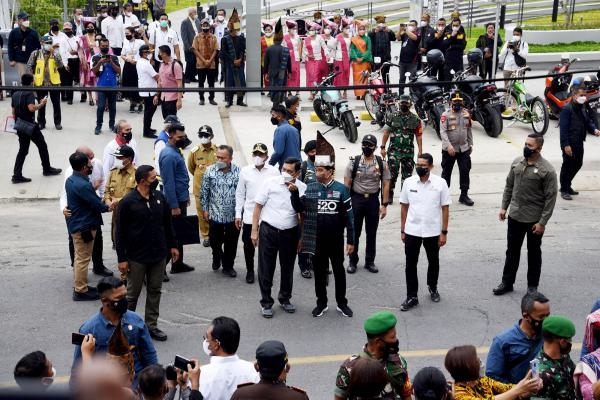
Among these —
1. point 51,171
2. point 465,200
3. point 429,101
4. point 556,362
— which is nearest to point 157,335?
point 556,362

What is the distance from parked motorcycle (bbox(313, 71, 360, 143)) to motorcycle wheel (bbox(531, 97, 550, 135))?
3.25m

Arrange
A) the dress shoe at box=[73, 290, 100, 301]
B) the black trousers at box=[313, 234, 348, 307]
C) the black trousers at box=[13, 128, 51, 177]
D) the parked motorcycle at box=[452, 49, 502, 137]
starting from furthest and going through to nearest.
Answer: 1. the parked motorcycle at box=[452, 49, 502, 137]
2. the black trousers at box=[13, 128, 51, 177]
3. the dress shoe at box=[73, 290, 100, 301]
4. the black trousers at box=[313, 234, 348, 307]

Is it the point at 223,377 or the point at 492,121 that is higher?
the point at 492,121

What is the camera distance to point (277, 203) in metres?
8.46

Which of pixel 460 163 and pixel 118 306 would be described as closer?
pixel 118 306

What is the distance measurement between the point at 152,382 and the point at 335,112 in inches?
472

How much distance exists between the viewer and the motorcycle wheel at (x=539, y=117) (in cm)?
1588

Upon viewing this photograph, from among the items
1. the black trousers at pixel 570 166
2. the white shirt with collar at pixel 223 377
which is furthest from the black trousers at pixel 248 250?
the black trousers at pixel 570 166

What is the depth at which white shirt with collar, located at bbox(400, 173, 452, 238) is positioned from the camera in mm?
8602

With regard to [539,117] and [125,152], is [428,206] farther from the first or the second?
[539,117]

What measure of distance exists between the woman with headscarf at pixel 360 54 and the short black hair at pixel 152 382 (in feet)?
50.7

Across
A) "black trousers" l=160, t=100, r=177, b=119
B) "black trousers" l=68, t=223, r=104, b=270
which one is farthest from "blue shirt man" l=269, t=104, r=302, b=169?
"black trousers" l=160, t=100, r=177, b=119

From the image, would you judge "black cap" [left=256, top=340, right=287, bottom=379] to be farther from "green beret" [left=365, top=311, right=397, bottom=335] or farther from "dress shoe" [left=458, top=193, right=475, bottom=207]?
"dress shoe" [left=458, top=193, right=475, bottom=207]

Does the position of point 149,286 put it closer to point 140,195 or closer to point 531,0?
point 140,195
